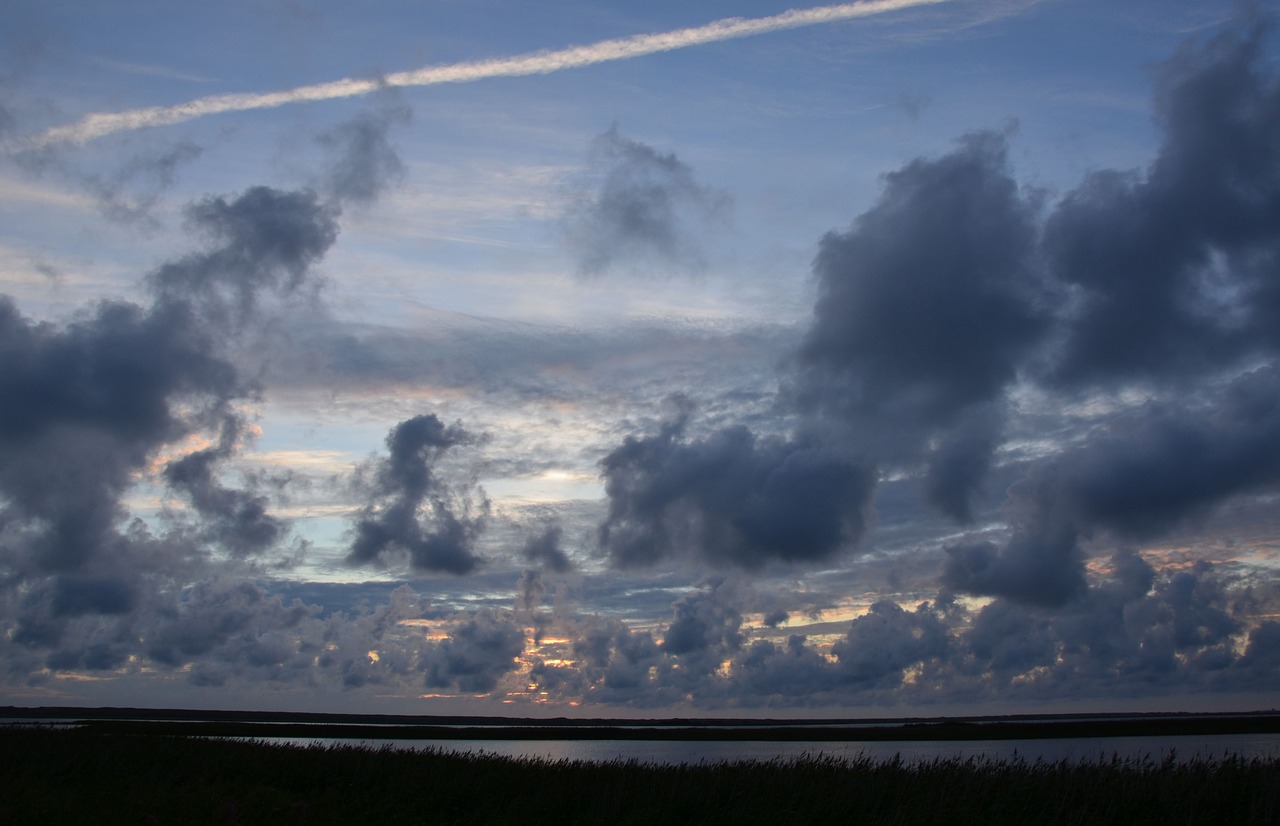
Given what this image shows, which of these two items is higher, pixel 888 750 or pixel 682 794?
pixel 682 794

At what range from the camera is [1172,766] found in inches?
1233

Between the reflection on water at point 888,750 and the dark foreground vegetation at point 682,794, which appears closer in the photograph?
the dark foreground vegetation at point 682,794

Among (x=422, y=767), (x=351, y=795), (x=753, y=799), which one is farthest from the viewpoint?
(x=422, y=767)

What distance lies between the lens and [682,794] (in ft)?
109

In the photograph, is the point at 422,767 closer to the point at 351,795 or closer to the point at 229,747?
the point at 351,795

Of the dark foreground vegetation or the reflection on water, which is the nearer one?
the dark foreground vegetation

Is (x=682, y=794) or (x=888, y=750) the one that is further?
(x=888, y=750)

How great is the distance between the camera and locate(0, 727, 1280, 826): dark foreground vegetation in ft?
95.0

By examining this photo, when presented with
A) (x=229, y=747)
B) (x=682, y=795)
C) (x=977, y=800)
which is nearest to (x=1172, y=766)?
(x=977, y=800)

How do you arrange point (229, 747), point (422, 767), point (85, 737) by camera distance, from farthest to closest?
point (85, 737), point (229, 747), point (422, 767)

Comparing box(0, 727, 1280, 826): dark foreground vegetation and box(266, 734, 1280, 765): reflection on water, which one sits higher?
box(0, 727, 1280, 826): dark foreground vegetation

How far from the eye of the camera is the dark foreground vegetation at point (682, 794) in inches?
1141

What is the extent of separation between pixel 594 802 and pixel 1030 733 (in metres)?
169

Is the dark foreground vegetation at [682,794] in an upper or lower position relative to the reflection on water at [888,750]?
upper
